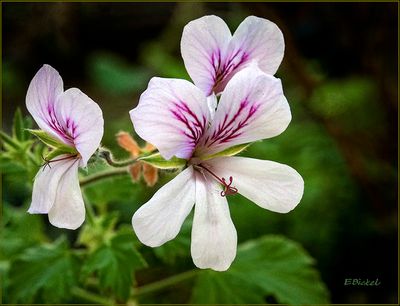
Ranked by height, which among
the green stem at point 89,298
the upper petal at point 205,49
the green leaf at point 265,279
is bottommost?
the green leaf at point 265,279

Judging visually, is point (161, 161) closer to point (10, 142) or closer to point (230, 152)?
point (230, 152)

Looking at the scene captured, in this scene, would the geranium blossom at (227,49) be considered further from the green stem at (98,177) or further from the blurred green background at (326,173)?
the blurred green background at (326,173)

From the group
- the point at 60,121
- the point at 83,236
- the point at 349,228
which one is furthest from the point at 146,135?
the point at 349,228

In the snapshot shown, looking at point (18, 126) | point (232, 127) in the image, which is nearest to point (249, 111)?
point (232, 127)

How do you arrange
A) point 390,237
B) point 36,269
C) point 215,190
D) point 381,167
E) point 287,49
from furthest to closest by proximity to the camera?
point 381,167 → point 390,237 → point 287,49 → point 36,269 → point 215,190

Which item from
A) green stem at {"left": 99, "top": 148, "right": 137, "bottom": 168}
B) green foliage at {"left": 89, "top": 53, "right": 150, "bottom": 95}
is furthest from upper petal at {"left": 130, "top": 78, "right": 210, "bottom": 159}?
green foliage at {"left": 89, "top": 53, "right": 150, "bottom": 95}

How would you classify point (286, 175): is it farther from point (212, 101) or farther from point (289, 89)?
point (289, 89)

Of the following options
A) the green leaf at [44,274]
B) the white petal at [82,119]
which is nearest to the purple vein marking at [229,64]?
the white petal at [82,119]
